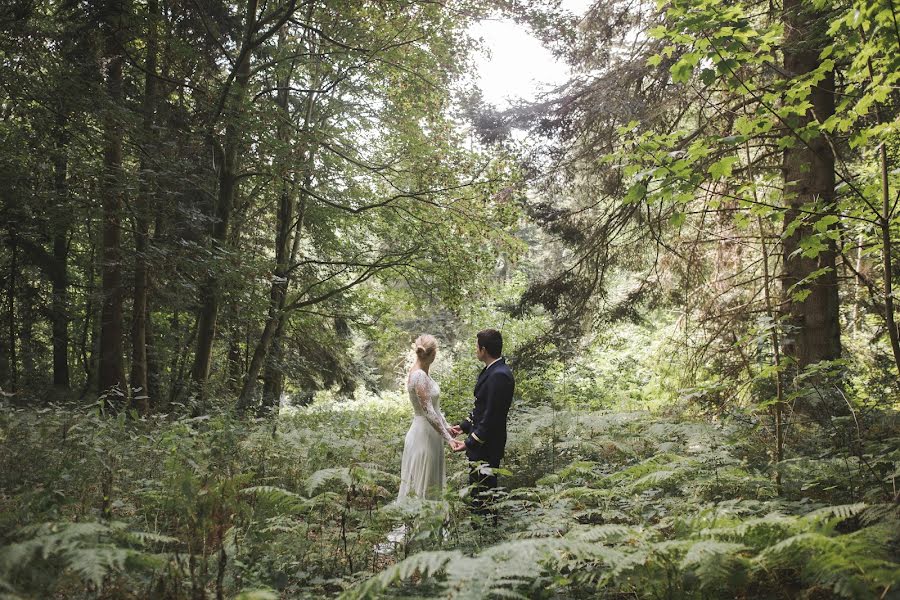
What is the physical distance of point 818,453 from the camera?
5.59 metres

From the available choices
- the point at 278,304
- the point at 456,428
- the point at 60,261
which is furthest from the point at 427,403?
the point at 60,261

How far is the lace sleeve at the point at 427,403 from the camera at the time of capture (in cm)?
596

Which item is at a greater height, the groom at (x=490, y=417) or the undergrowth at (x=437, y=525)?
the groom at (x=490, y=417)

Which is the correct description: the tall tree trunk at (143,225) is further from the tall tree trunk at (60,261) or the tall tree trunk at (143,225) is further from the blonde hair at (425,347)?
the blonde hair at (425,347)

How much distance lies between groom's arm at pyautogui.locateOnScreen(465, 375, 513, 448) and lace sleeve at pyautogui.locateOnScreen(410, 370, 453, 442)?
15.7 inches

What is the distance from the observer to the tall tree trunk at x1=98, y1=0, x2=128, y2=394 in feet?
28.3

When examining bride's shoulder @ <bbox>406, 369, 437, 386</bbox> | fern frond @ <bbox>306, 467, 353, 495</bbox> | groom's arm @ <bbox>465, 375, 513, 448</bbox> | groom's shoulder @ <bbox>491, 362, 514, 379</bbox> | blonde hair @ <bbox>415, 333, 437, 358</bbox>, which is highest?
blonde hair @ <bbox>415, 333, 437, 358</bbox>

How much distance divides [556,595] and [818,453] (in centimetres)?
363

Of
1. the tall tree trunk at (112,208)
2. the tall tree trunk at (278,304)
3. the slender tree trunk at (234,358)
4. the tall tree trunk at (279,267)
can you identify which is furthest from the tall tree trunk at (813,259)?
the slender tree trunk at (234,358)

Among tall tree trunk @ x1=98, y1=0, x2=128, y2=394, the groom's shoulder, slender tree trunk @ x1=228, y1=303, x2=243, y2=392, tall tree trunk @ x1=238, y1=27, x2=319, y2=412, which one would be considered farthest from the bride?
slender tree trunk @ x1=228, y1=303, x2=243, y2=392

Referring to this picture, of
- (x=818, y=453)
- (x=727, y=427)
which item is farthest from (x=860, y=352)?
(x=818, y=453)

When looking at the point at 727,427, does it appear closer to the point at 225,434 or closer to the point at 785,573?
the point at 785,573

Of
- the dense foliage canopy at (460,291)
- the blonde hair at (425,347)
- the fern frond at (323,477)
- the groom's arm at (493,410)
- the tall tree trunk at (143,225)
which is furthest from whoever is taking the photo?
the tall tree trunk at (143,225)

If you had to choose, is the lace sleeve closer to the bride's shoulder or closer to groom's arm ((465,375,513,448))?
the bride's shoulder
